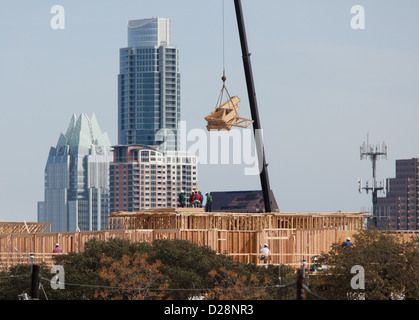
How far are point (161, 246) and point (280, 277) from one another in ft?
23.5

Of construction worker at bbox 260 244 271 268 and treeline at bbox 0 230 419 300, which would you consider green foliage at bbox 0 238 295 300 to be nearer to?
treeline at bbox 0 230 419 300

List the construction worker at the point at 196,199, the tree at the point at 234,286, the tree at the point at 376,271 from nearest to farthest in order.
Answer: the tree at the point at 234,286 < the tree at the point at 376,271 < the construction worker at the point at 196,199

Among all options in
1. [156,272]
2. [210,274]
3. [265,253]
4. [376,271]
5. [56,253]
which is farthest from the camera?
[265,253]

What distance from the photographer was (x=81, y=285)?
54.7 metres

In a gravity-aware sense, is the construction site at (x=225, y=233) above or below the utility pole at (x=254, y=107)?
below

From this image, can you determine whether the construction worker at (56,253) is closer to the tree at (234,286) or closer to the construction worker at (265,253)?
the tree at (234,286)

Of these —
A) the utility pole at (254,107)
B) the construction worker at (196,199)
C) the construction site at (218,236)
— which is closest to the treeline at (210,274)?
the construction site at (218,236)

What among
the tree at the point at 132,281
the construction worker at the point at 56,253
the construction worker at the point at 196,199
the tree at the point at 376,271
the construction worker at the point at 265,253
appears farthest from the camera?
the construction worker at the point at 196,199

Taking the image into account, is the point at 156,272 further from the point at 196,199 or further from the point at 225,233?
the point at 196,199

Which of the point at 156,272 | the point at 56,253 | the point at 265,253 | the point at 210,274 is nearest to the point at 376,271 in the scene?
the point at 210,274
